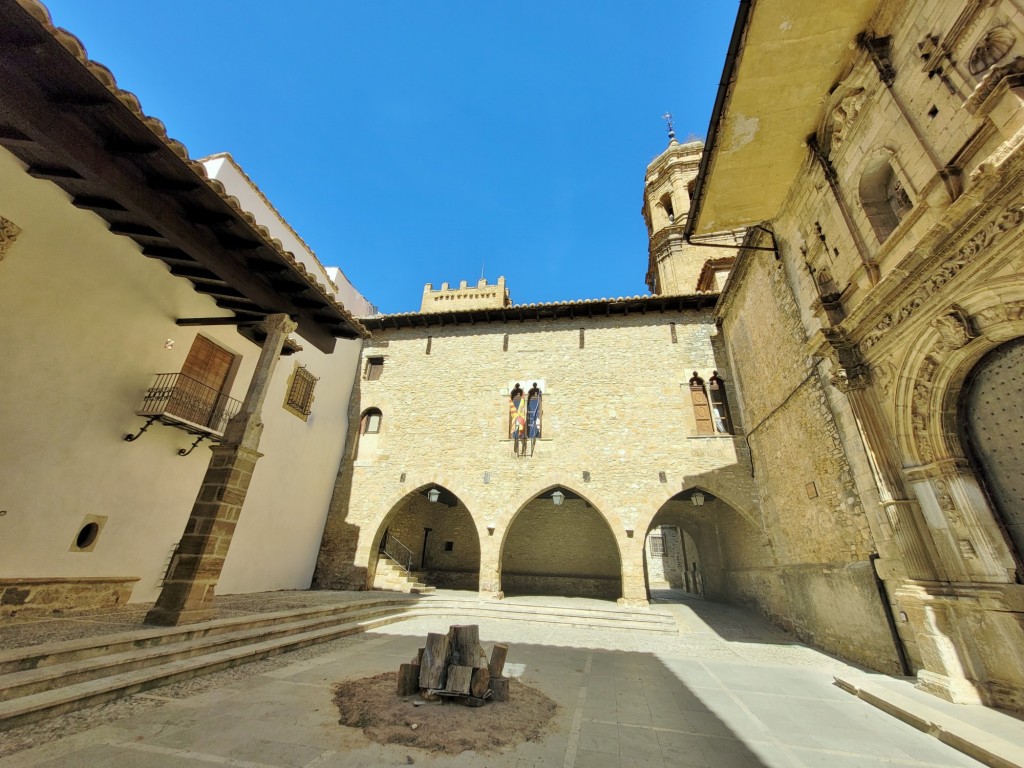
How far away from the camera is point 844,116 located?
5500 millimetres

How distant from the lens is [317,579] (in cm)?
1166

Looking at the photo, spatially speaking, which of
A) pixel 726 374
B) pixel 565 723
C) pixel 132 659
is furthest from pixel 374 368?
pixel 565 723

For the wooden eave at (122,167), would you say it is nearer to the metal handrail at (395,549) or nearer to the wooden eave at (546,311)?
the wooden eave at (546,311)

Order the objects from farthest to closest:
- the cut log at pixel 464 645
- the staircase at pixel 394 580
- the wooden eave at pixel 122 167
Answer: the staircase at pixel 394 580, the cut log at pixel 464 645, the wooden eave at pixel 122 167

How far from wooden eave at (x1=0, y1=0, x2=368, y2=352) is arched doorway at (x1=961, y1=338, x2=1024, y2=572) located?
8.55m

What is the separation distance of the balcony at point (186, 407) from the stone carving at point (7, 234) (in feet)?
8.03

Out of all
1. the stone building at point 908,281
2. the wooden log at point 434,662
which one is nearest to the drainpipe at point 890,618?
the stone building at point 908,281

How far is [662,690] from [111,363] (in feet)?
29.6

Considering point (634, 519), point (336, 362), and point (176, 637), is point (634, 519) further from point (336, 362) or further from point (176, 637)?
point (336, 362)

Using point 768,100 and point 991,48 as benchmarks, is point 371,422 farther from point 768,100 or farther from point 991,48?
point 991,48

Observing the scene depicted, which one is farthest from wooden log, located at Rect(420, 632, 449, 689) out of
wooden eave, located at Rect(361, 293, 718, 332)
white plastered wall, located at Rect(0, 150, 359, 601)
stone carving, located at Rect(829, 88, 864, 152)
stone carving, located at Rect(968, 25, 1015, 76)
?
wooden eave, located at Rect(361, 293, 718, 332)

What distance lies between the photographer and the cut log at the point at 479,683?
3559 millimetres

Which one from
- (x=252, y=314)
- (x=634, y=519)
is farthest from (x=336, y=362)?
(x=634, y=519)

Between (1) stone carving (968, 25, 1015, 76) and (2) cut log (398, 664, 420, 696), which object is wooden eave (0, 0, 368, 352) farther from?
(1) stone carving (968, 25, 1015, 76)
